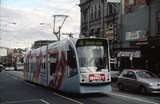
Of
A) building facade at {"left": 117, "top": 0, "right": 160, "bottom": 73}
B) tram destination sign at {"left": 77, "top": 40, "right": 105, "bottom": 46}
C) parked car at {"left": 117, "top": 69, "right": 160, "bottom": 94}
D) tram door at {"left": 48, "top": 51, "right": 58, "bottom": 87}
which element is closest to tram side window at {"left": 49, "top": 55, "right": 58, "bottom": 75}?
tram door at {"left": 48, "top": 51, "right": 58, "bottom": 87}

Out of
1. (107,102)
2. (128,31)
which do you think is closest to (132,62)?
(128,31)

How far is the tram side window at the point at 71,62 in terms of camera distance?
23.9m

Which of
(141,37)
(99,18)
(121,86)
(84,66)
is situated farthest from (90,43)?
(99,18)

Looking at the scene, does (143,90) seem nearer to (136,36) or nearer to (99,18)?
(136,36)

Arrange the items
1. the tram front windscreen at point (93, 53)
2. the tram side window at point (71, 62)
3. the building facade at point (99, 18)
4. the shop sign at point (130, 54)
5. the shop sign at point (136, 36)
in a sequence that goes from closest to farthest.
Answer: the tram front windscreen at point (93, 53) → the tram side window at point (71, 62) → the shop sign at point (130, 54) → the shop sign at point (136, 36) → the building facade at point (99, 18)

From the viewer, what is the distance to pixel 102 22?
188 ft

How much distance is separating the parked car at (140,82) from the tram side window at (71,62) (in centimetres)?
466

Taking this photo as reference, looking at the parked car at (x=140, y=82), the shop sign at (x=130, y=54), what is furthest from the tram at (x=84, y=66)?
the shop sign at (x=130, y=54)

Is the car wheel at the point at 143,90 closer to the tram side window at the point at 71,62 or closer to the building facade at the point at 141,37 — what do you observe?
the tram side window at the point at 71,62

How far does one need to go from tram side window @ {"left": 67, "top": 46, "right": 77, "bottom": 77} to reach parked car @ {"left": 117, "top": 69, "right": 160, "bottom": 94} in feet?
15.3

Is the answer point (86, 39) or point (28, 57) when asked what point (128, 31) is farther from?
point (86, 39)

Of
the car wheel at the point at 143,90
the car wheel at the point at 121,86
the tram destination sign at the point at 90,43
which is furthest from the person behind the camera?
the car wheel at the point at 121,86

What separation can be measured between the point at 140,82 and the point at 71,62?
484 centimetres

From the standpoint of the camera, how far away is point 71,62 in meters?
24.3
